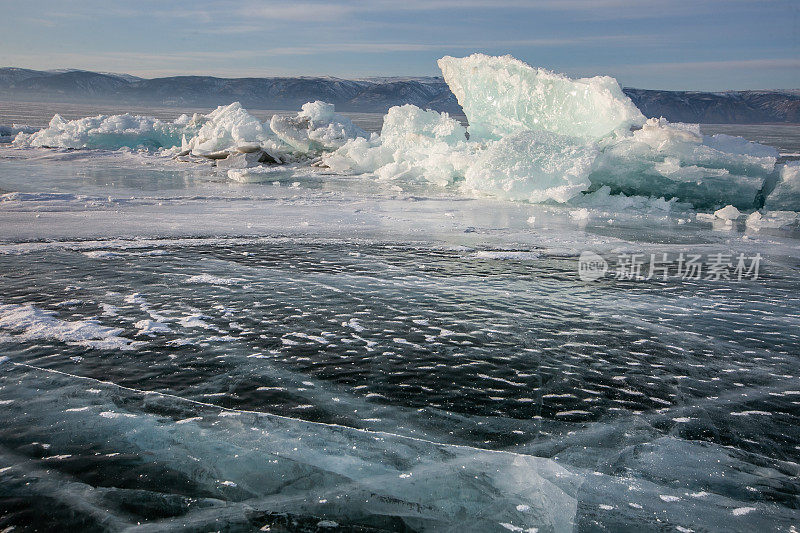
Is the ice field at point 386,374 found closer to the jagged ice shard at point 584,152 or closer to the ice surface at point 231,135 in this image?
the jagged ice shard at point 584,152

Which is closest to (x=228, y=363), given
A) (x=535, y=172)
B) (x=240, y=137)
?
(x=535, y=172)

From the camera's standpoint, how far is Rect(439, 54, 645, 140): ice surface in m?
10.8

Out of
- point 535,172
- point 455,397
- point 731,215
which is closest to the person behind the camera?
point 455,397

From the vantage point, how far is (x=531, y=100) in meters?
12.1

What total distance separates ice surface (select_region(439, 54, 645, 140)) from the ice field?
304 centimetres

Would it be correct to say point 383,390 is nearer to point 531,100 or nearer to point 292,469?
point 292,469

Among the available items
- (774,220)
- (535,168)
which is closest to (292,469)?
(535,168)

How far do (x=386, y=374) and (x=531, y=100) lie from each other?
10.0m

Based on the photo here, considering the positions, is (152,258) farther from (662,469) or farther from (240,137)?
→ (240,137)

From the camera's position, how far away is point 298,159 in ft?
57.5

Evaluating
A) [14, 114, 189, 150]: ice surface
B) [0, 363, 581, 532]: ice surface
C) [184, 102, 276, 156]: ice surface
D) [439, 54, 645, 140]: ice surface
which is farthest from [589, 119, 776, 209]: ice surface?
[14, 114, 189, 150]: ice surface

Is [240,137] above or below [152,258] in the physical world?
above

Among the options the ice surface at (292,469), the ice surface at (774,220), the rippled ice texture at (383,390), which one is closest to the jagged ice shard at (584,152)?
the ice surface at (774,220)

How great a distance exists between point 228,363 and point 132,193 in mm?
8166
